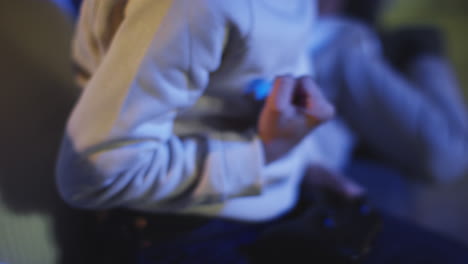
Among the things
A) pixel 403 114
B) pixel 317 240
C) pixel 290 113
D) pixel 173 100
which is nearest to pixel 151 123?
pixel 173 100

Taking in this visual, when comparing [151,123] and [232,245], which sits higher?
[151,123]

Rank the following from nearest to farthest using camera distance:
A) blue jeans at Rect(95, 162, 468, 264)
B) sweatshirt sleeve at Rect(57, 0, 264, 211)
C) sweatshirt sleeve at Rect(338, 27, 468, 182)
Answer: sweatshirt sleeve at Rect(57, 0, 264, 211) → blue jeans at Rect(95, 162, 468, 264) → sweatshirt sleeve at Rect(338, 27, 468, 182)

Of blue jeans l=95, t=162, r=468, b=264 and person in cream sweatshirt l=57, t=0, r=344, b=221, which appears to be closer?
person in cream sweatshirt l=57, t=0, r=344, b=221

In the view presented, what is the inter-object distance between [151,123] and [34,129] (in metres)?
0.18

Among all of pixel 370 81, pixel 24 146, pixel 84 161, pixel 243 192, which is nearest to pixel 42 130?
pixel 24 146

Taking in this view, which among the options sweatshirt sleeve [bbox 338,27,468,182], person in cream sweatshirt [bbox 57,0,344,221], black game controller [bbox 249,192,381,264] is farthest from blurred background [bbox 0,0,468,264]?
sweatshirt sleeve [bbox 338,27,468,182]

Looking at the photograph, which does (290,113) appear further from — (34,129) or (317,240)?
(34,129)

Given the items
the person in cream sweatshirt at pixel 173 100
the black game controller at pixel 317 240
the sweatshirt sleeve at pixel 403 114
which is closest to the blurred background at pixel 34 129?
the person in cream sweatshirt at pixel 173 100

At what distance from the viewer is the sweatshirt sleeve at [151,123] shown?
28 centimetres

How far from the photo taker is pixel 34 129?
15.5 inches

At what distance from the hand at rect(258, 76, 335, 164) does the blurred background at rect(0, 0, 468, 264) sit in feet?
0.91

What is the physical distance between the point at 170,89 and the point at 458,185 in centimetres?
100

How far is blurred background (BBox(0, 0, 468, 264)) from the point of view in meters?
0.35

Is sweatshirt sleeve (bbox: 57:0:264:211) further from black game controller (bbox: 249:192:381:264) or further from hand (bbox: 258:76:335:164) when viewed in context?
black game controller (bbox: 249:192:381:264)
